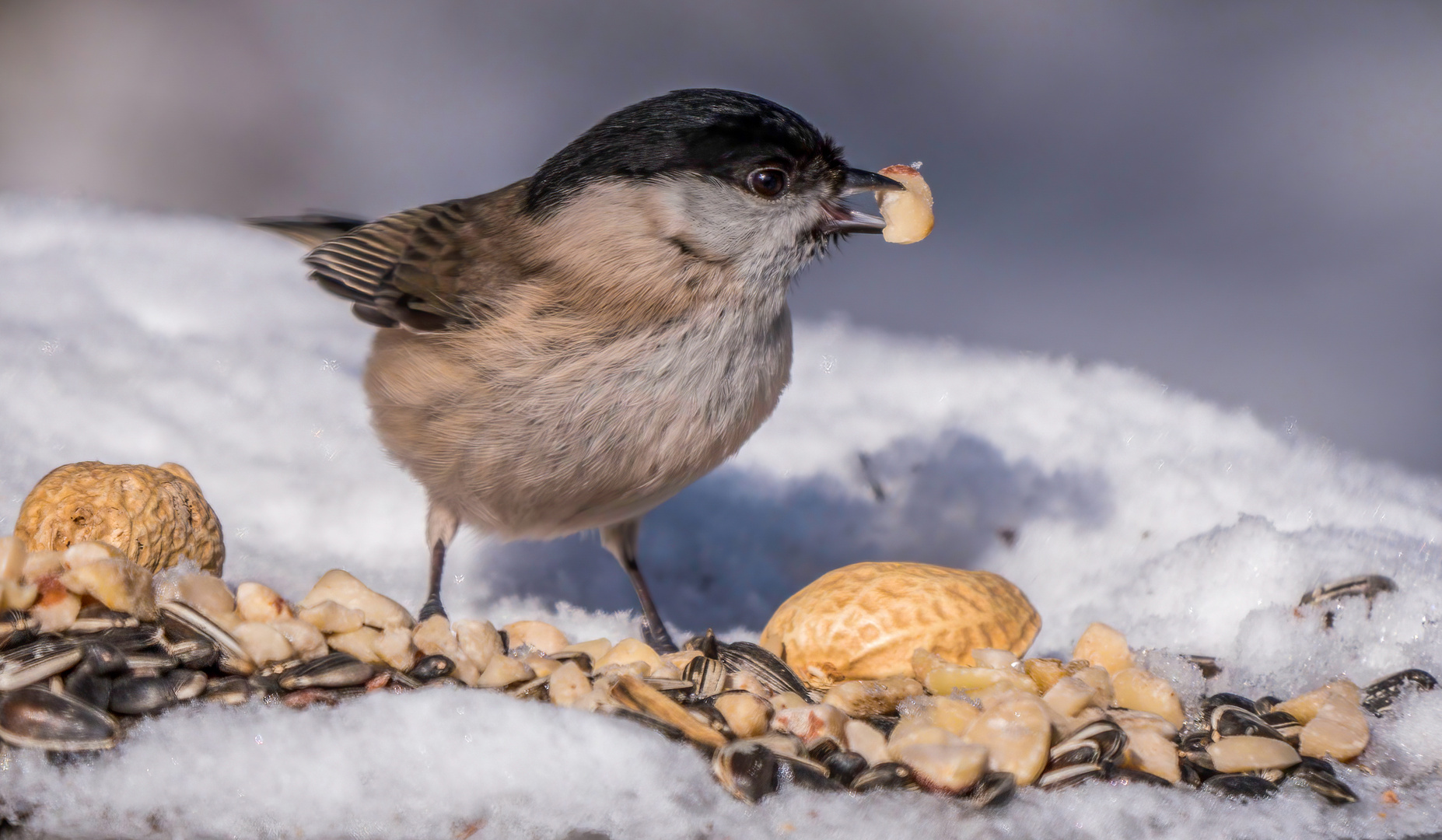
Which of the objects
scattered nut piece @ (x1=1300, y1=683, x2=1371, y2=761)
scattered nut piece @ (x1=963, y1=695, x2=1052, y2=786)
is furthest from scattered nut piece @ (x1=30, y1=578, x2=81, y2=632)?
scattered nut piece @ (x1=1300, y1=683, x2=1371, y2=761)

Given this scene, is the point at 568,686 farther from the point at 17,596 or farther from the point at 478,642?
the point at 17,596

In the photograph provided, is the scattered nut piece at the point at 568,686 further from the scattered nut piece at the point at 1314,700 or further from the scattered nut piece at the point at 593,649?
the scattered nut piece at the point at 1314,700

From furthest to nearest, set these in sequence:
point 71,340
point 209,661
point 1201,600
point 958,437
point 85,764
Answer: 1. point 958,437
2. point 71,340
3. point 1201,600
4. point 209,661
5. point 85,764

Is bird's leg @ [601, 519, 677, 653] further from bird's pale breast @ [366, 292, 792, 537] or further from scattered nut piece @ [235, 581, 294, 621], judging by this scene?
scattered nut piece @ [235, 581, 294, 621]

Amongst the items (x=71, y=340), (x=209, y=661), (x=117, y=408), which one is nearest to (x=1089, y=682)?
(x=209, y=661)

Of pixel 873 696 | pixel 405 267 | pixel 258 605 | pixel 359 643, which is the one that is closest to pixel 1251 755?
pixel 873 696

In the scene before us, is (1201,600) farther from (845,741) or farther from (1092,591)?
(845,741)

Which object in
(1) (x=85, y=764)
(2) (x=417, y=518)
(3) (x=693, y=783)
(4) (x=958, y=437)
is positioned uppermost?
(4) (x=958, y=437)
